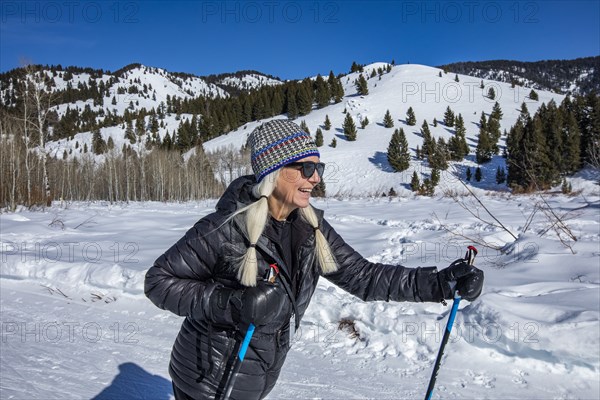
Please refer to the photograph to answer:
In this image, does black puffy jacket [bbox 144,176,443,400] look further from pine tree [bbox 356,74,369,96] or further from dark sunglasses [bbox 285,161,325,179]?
pine tree [bbox 356,74,369,96]

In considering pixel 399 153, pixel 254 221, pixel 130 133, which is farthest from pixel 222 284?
pixel 130 133

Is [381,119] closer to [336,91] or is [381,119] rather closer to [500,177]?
[336,91]

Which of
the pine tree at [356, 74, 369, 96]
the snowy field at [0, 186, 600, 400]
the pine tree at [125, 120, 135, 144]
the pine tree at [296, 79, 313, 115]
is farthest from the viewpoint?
the pine tree at [125, 120, 135, 144]

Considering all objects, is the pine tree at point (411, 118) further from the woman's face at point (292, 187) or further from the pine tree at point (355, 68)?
the woman's face at point (292, 187)

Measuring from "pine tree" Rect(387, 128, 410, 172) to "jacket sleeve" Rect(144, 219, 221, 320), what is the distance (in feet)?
127

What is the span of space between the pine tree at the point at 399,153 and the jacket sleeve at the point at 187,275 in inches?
1529

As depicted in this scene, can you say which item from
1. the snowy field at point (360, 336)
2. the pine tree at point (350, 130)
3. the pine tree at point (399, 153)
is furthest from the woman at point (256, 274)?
the pine tree at point (350, 130)

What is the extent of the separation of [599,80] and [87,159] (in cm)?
20193

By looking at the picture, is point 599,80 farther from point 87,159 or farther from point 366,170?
point 87,159

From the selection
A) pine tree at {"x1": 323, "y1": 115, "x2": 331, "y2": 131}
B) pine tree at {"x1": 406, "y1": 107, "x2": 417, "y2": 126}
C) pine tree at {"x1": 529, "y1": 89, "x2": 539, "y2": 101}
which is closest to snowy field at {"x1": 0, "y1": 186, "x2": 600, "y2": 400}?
pine tree at {"x1": 406, "y1": 107, "x2": 417, "y2": 126}

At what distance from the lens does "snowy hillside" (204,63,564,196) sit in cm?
4094

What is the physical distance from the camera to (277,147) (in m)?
1.81

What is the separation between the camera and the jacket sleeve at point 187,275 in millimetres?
1617

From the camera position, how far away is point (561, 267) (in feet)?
16.3
